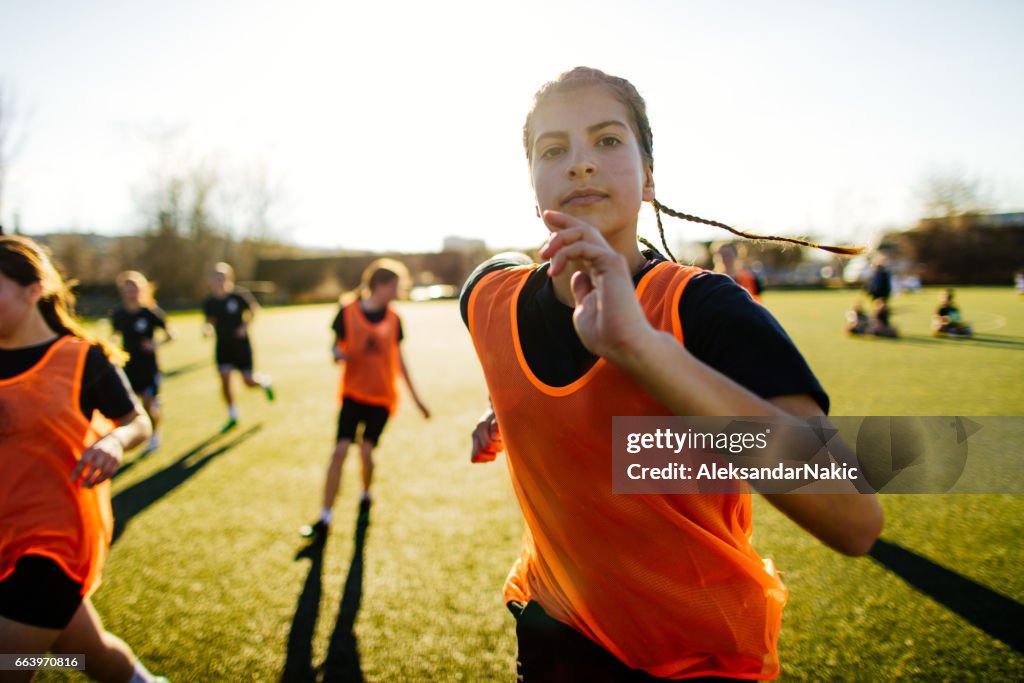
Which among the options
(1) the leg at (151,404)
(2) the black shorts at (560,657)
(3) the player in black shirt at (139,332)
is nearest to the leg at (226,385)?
(3) the player in black shirt at (139,332)

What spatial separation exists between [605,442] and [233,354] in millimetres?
9004

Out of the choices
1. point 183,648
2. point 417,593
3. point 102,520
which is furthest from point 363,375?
point 102,520

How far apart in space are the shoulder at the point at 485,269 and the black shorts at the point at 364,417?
3606mm

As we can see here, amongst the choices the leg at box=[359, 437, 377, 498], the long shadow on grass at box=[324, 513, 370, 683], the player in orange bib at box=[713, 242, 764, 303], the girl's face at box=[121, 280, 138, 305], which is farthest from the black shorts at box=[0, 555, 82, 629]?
the player in orange bib at box=[713, 242, 764, 303]

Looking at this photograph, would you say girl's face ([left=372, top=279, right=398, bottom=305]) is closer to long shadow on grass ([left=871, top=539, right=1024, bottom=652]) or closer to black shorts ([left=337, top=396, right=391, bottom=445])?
black shorts ([left=337, top=396, right=391, bottom=445])

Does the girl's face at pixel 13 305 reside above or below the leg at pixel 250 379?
above

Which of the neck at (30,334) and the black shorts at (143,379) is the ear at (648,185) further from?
the black shorts at (143,379)

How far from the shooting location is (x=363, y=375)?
5121 mm

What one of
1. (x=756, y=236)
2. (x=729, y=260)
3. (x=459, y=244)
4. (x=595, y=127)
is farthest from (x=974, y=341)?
(x=459, y=244)

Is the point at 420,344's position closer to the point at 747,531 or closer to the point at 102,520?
the point at 102,520

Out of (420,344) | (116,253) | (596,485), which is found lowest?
(420,344)

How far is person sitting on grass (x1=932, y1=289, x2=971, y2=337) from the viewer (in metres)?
15.2

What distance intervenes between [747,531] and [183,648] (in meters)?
3.53

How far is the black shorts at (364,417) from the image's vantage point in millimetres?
5051
